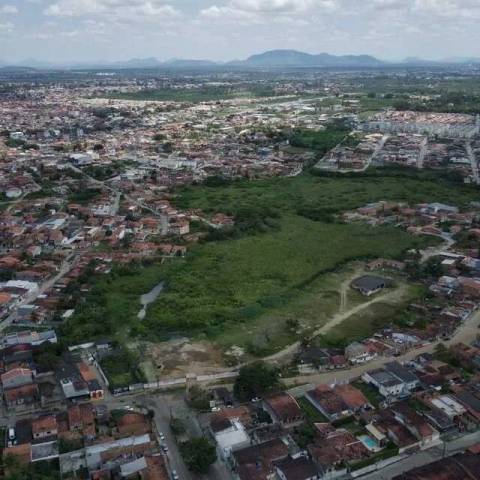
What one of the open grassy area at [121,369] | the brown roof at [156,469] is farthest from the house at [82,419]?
the brown roof at [156,469]

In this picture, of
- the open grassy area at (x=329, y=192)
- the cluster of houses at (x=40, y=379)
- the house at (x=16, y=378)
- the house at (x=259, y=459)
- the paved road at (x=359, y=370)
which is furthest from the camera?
the open grassy area at (x=329, y=192)

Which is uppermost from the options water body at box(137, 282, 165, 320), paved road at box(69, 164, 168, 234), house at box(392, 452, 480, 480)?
house at box(392, 452, 480, 480)

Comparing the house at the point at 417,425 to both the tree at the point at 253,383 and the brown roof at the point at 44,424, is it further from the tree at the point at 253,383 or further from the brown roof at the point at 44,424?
the brown roof at the point at 44,424

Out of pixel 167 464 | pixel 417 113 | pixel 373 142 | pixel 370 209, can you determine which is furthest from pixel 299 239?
pixel 417 113

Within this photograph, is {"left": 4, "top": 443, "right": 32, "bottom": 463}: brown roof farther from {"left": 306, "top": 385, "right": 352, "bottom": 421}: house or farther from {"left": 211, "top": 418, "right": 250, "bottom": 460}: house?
{"left": 306, "top": 385, "right": 352, "bottom": 421}: house

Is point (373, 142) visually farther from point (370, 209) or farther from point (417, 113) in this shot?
point (370, 209)

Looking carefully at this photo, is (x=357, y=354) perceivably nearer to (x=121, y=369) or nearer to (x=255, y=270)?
(x=121, y=369)

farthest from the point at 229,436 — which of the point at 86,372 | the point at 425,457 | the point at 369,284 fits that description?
the point at 369,284

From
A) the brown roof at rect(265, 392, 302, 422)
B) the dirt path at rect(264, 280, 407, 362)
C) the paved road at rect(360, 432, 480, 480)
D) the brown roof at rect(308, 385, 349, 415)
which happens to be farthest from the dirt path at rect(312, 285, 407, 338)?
the paved road at rect(360, 432, 480, 480)
